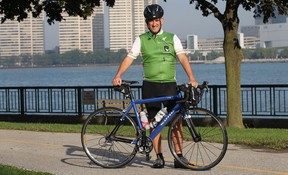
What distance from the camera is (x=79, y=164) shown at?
970 centimetres

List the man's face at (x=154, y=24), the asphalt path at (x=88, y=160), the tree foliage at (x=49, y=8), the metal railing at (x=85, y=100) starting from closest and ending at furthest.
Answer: the man's face at (x=154, y=24)
the asphalt path at (x=88, y=160)
the metal railing at (x=85, y=100)
the tree foliage at (x=49, y=8)

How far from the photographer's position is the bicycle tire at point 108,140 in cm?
920

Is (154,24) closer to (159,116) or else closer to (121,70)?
(121,70)

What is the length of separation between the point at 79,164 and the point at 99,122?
3.56 feet

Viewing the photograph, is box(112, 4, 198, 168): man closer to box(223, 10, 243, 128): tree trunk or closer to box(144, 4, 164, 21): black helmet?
box(144, 4, 164, 21): black helmet

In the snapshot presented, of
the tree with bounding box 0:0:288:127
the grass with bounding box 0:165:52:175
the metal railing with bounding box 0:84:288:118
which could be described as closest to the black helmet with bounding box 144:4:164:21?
the grass with bounding box 0:165:52:175

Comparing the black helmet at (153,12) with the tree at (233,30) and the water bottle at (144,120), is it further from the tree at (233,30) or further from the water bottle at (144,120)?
the tree at (233,30)

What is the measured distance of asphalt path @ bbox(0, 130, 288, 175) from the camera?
29.3 ft

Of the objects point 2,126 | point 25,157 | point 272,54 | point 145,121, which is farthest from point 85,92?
point 272,54

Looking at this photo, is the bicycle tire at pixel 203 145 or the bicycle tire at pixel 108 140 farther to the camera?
the bicycle tire at pixel 108 140

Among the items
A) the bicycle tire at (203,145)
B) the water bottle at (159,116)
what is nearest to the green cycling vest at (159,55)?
the water bottle at (159,116)

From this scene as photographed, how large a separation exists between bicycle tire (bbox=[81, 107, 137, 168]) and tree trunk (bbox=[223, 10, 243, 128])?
26.8ft

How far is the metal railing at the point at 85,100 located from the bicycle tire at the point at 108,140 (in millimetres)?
10721

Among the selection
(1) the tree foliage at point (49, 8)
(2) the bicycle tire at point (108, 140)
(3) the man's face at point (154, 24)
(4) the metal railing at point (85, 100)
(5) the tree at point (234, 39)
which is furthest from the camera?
(1) the tree foliage at point (49, 8)
